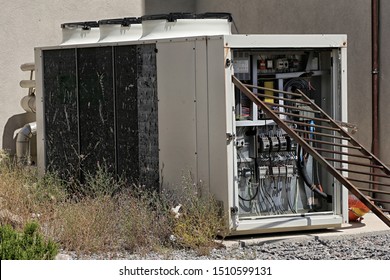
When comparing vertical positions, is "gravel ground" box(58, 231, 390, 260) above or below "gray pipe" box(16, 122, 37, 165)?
below

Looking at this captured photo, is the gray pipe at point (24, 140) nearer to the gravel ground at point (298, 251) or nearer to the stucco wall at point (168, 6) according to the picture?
the stucco wall at point (168, 6)

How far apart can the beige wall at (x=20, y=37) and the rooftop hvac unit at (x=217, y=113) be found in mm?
2025

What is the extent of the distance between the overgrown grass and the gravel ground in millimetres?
159

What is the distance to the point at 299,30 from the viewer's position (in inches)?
508

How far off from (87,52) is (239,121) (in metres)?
2.31

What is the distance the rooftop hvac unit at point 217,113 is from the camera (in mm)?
9688

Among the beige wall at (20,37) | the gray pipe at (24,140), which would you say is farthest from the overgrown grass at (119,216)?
the beige wall at (20,37)

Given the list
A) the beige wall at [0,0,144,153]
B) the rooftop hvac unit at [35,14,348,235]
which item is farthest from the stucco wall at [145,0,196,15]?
the rooftop hvac unit at [35,14,348,235]

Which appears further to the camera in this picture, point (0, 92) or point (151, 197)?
point (0, 92)

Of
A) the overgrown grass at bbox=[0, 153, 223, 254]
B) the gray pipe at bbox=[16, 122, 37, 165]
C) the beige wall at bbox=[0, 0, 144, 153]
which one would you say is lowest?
the overgrown grass at bbox=[0, 153, 223, 254]

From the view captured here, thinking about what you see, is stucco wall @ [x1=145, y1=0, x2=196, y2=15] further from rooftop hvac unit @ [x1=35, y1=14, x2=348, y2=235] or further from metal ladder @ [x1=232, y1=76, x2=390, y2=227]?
metal ladder @ [x1=232, y1=76, x2=390, y2=227]

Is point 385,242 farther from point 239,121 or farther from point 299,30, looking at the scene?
point 299,30

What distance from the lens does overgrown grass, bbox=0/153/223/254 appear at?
9.19 m
